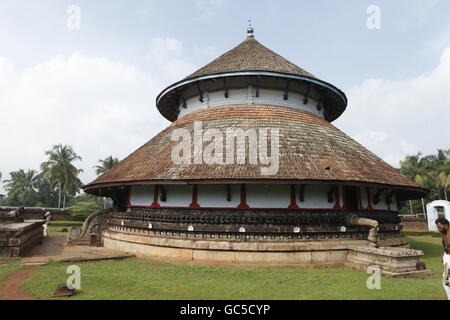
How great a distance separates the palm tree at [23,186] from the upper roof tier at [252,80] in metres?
54.8

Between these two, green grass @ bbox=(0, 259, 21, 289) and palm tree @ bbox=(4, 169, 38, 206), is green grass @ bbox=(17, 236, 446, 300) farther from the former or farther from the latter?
palm tree @ bbox=(4, 169, 38, 206)

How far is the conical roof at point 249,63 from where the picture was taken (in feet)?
45.1

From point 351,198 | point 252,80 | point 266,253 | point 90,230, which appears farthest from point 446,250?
point 90,230

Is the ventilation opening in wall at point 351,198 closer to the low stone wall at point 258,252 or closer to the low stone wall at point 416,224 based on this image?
the low stone wall at point 258,252

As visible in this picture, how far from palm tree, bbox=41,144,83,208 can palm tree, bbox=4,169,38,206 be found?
15.5 metres

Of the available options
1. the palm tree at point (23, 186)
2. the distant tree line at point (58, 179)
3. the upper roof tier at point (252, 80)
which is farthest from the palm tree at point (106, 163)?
the upper roof tier at point (252, 80)

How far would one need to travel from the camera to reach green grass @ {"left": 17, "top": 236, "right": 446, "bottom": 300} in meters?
6.38

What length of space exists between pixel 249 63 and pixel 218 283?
10.6m

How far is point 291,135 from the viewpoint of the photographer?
458 inches

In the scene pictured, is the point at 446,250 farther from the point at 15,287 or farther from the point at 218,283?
the point at 15,287

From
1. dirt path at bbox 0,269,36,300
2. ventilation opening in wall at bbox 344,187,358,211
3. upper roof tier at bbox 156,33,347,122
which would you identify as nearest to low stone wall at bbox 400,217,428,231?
upper roof tier at bbox 156,33,347,122

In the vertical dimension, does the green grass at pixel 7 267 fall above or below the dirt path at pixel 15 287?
above
